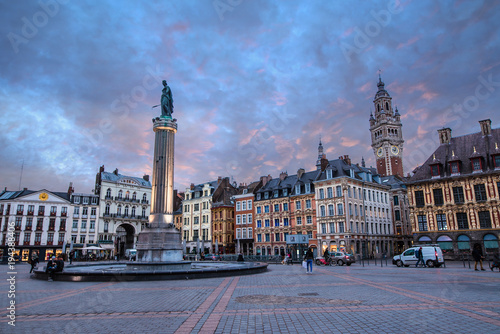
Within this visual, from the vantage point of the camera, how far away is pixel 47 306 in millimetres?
10727

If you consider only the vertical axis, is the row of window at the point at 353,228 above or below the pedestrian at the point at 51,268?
above

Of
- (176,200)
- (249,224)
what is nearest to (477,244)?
(249,224)

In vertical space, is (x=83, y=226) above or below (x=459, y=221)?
above

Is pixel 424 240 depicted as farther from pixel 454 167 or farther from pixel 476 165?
pixel 476 165

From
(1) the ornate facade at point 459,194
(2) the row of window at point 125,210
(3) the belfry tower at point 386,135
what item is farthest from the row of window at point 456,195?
(3) the belfry tower at point 386,135

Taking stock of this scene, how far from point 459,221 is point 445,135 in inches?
502

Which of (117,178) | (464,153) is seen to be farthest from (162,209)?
(117,178)

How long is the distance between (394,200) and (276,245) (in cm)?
2606

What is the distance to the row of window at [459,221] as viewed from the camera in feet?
132

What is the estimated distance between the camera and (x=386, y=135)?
118 metres

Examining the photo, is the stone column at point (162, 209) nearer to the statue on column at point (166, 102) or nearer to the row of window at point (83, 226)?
the statue on column at point (166, 102)

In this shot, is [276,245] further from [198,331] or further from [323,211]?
[198,331]

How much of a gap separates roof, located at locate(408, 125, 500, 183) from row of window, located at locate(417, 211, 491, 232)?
16.6 feet

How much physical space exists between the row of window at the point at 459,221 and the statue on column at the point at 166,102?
36.4m
